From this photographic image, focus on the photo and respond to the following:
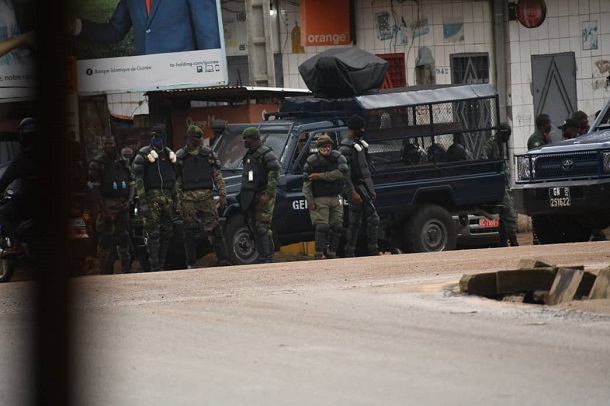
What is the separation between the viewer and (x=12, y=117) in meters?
20.5

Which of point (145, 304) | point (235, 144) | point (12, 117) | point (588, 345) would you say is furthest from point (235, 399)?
point (12, 117)

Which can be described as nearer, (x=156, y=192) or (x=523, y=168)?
(x=156, y=192)

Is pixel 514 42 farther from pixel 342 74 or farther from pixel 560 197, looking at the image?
pixel 560 197

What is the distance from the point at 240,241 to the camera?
16828 mm

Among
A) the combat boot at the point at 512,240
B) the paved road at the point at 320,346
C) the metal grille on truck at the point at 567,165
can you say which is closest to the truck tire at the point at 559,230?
the metal grille on truck at the point at 567,165

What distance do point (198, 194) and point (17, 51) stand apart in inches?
234

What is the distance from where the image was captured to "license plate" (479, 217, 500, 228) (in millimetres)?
18953

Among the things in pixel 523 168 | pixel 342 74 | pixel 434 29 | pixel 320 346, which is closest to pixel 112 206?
pixel 342 74

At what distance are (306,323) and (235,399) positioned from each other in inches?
101

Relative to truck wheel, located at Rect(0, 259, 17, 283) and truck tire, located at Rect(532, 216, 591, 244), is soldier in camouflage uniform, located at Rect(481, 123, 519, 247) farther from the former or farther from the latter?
truck wheel, located at Rect(0, 259, 17, 283)

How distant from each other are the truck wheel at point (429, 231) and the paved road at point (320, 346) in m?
5.70

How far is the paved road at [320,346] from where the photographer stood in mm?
6672

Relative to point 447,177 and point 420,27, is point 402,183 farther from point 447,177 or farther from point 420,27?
point 420,27

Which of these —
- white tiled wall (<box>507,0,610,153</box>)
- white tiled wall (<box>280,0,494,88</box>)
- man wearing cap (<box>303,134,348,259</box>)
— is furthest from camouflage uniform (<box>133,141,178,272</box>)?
white tiled wall (<box>507,0,610,153</box>)
